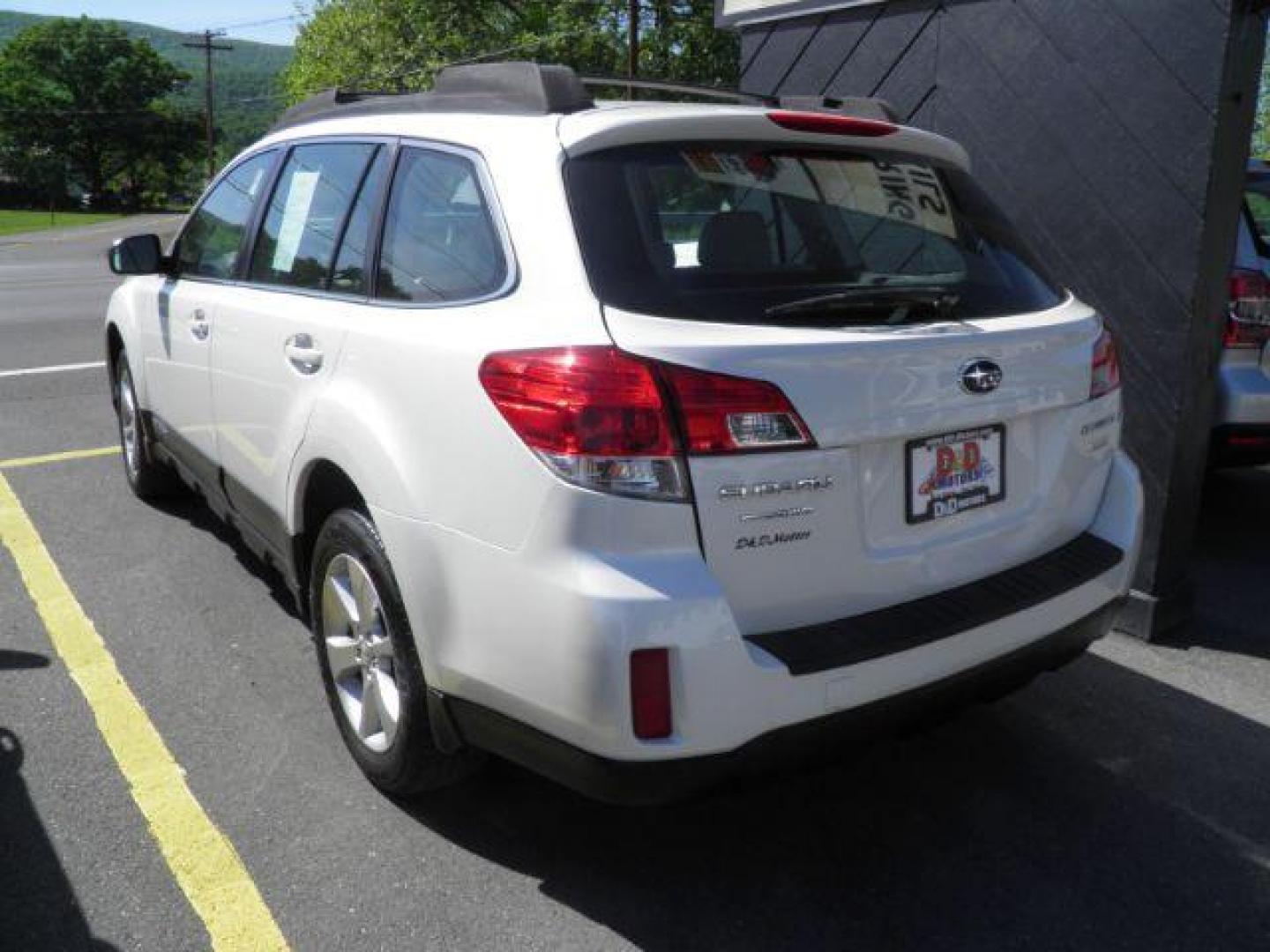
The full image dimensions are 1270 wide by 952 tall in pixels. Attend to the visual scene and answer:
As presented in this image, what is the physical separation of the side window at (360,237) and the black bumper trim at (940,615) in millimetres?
1518

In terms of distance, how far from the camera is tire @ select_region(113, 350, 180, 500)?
17.7ft

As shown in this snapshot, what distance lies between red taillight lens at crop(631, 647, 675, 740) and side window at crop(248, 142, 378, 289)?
1.68 metres

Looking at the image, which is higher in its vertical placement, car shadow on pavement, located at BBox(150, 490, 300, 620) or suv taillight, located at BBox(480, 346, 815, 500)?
suv taillight, located at BBox(480, 346, 815, 500)

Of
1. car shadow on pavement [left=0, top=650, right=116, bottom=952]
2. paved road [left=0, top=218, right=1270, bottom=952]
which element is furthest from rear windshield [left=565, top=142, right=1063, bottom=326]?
car shadow on pavement [left=0, top=650, right=116, bottom=952]

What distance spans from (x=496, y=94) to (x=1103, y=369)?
1.69m

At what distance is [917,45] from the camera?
5.21 meters

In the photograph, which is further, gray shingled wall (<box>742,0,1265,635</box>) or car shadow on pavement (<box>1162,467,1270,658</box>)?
car shadow on pavement (<box>1162,467,1270,658</box>)

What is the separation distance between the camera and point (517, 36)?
36.9m

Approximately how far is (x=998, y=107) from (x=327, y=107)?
270cm

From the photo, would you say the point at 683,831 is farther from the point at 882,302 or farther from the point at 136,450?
the point at 136,450

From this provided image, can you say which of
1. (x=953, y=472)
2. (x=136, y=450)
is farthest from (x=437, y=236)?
(x=136, y=450)

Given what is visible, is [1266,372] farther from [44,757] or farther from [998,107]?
[44,757]

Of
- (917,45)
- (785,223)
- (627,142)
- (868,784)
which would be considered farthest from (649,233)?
(917,45)

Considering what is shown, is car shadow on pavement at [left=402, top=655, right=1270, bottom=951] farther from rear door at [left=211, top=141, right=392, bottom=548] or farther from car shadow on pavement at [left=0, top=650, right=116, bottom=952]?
rear door at [left=211, top=141, right=392, bottom=548]
